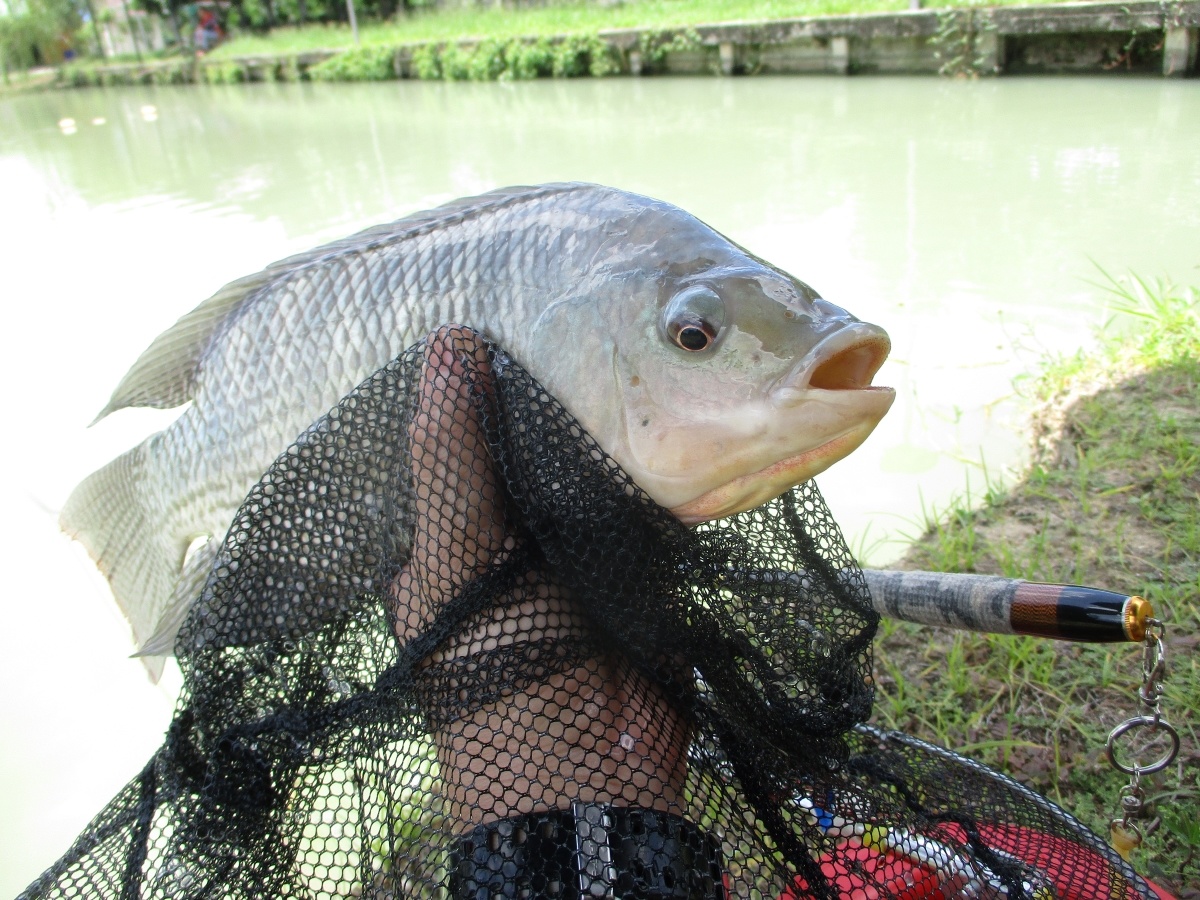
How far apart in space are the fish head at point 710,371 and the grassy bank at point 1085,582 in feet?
3.98

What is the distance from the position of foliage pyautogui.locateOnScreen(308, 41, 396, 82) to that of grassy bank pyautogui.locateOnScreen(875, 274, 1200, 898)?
21.6 meters

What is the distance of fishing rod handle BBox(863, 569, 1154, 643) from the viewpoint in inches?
48.9

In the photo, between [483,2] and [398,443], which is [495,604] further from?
[483,2]

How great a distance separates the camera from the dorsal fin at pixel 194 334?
1.68 metres

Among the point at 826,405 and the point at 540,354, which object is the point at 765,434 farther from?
the point at 540,354

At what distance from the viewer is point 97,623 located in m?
3.16

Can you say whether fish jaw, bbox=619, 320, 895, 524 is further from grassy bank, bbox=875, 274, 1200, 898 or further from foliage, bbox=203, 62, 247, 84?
foliage, bbox=203, 62, 247, 84

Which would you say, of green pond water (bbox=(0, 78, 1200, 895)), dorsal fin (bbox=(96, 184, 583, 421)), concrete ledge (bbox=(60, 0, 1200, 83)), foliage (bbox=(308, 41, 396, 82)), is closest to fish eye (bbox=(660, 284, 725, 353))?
dorsal fin (bbox=(96, 184, 583, 421))

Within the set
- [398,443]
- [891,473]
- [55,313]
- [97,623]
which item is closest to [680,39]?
[55,313]

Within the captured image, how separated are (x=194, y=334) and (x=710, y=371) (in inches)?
43.9

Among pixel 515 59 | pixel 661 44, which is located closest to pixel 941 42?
pixel 661 44

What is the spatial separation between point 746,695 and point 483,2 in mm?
30296

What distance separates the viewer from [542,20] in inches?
803

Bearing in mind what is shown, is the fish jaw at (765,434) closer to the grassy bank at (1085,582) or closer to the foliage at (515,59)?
the grassy bank at (1085,582)
